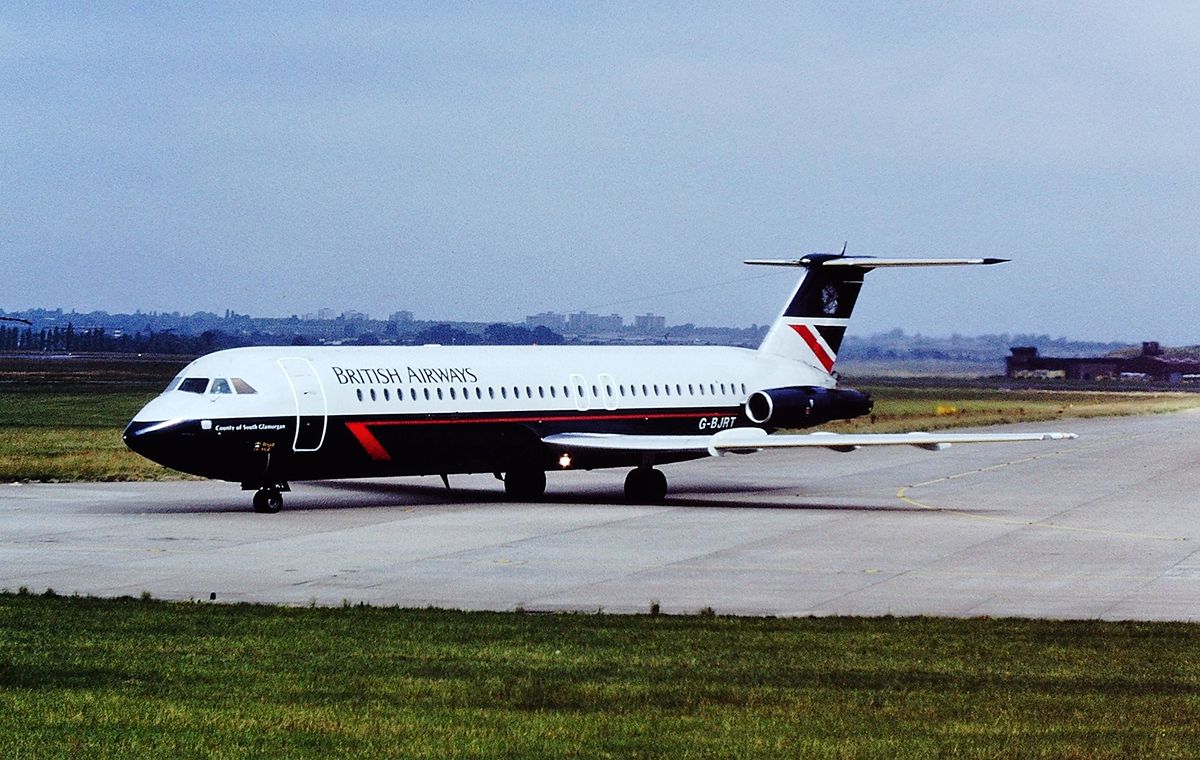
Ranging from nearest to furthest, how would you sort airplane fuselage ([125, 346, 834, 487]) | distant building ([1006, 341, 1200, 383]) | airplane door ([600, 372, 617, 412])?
airplane fuselage ([125, 346, 834, 487]) → airplane door ([600, 372, 617, 412]) → distant building ([1006, 341, 1200, 383])

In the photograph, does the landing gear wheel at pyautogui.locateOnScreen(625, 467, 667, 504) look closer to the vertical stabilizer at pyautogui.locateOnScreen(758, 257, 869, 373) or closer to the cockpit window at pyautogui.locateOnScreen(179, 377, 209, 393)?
the vertical stabilizer at pyautogui.locateOnScreen(758, 257, 869, 373)

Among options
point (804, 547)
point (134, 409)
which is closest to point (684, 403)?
point (804, 547)

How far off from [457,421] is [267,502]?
166 inches

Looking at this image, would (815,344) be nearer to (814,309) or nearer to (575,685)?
(814,309)

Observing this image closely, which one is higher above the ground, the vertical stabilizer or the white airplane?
Result: the vertical stabilizer

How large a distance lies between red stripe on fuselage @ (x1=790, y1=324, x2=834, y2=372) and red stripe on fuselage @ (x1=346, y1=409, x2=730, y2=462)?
4.24 m

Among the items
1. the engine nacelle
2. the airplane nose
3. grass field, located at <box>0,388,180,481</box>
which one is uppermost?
the engine nacelle

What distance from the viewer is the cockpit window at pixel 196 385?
3375 cm

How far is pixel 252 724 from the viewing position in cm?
1296

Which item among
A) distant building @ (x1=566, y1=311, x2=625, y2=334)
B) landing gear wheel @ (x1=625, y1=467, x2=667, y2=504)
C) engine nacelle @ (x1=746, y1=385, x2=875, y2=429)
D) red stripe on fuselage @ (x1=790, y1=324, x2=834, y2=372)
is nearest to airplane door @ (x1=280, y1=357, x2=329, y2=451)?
landing gear wheel @ (x1=625, y1=467, x2=667, y2=504)

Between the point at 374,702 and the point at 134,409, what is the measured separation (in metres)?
68.9

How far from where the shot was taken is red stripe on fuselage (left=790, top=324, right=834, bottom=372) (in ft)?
145

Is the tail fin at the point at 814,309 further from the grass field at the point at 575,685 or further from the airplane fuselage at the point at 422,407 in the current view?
the grass field at the point at 575,685

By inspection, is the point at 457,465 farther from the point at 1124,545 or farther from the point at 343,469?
the point at 1124,545
